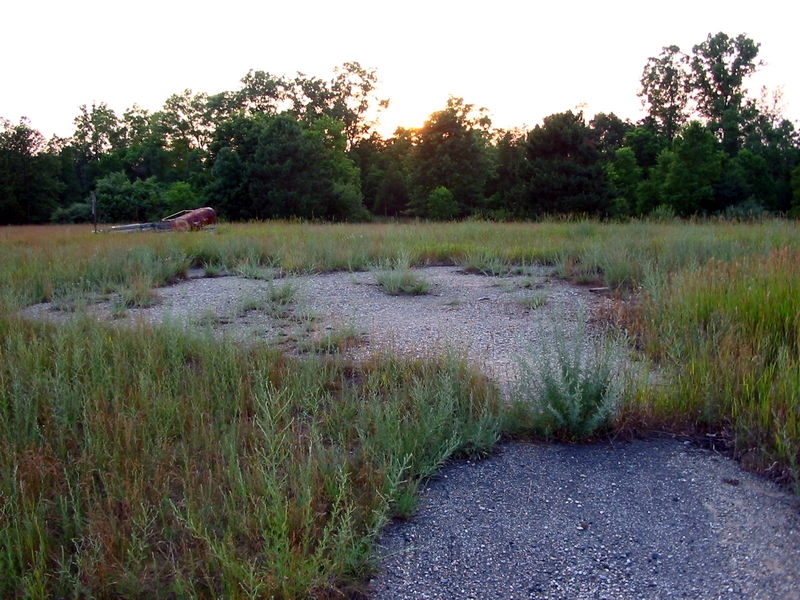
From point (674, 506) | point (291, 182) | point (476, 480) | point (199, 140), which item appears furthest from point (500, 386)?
point (199, 140)

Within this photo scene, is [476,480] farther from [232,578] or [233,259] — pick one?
[233,259]

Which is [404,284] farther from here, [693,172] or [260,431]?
[693,172]

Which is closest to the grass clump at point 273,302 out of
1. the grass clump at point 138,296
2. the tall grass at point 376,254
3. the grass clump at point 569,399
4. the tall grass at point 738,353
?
the grass clump at point 138,296

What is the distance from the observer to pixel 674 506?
3.31 meters

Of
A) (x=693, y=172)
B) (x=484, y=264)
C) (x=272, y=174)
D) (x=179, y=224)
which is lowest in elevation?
(x=484, y=264)

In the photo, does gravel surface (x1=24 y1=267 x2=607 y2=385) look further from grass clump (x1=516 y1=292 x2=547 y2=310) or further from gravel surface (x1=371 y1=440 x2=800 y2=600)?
gravel surface (x1=371 y1=440 x2=800 y2=600)

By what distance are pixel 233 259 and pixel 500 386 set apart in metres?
8.02

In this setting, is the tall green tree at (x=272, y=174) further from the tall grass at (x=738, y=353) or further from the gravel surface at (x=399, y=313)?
the tall grass at (x=738, y=353)

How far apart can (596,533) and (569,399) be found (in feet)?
3.47

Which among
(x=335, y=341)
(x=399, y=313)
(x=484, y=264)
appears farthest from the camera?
(x=484, y=264)

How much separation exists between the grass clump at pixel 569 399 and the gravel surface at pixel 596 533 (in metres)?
0.26

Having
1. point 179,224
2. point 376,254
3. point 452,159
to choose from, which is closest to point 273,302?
point 376,254

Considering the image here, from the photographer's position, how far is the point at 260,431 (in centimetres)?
398

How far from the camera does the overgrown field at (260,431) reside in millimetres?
2758
